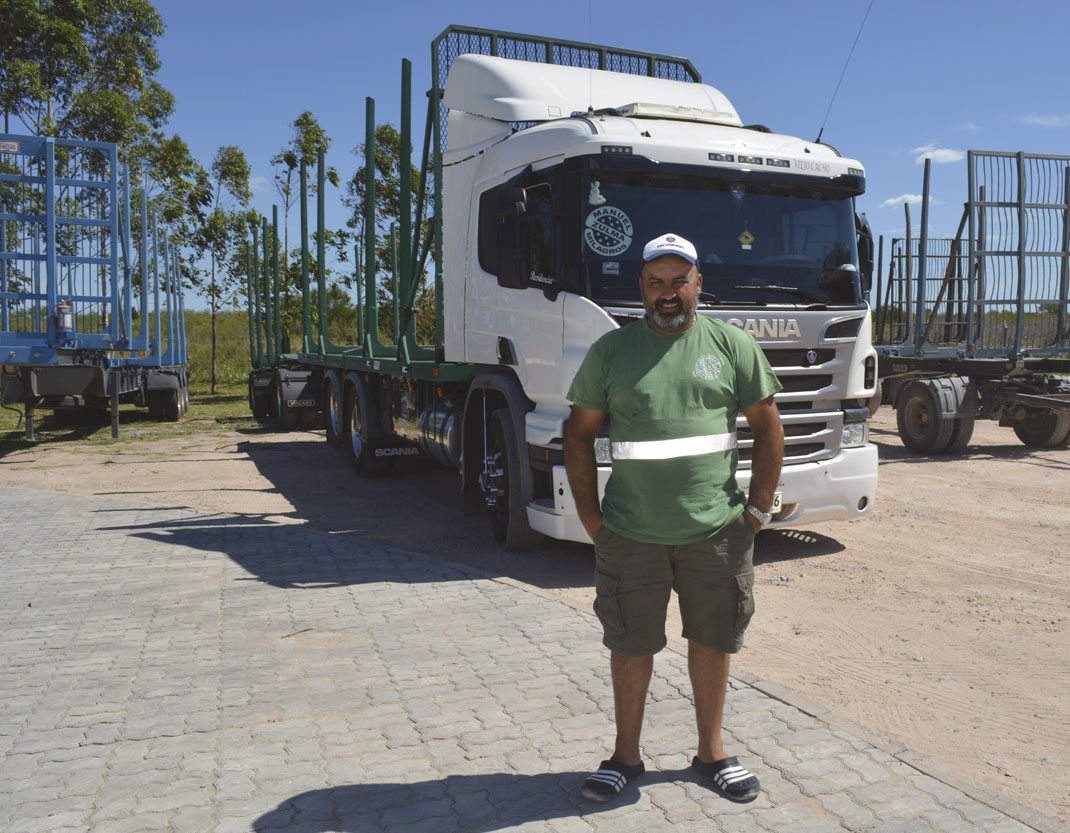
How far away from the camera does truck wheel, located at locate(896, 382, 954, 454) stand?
39.8ft

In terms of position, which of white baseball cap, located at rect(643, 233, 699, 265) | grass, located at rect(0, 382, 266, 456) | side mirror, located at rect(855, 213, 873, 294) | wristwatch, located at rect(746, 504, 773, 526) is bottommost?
grass, located at rect(0, 382, 266, 456)

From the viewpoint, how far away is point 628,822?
3.08 m

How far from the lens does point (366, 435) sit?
35.9 feet

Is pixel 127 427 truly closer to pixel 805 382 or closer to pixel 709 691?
pixel 805 382

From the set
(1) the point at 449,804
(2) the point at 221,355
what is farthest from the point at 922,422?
(2) the point at 221,355

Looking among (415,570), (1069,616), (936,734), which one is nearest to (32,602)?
(415,570)

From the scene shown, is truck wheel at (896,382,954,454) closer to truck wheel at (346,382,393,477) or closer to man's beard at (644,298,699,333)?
truck wheel at (346,382,393,477)

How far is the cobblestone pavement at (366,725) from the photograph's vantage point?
314 cm

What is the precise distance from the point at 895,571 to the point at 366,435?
20.8 ft

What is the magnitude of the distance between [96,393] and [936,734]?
12967 millimetres

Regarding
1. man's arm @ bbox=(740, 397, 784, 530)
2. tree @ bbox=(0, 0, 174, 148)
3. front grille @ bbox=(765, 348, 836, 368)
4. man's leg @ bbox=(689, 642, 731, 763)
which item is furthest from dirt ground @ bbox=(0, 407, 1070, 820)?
tree @ bbox=(0, 0, 174, 148)

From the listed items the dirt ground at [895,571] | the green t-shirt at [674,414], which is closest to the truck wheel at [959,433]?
the dirt ground at [895,571]

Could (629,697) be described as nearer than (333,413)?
Yes

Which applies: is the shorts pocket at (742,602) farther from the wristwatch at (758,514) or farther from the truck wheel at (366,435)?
the truck wheel at (366,435)
